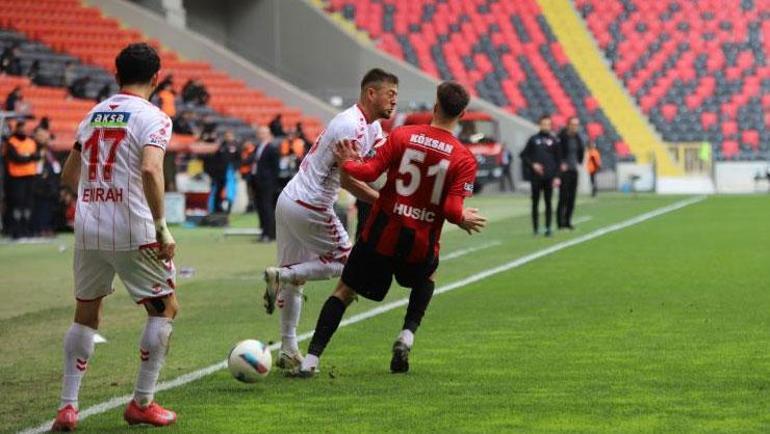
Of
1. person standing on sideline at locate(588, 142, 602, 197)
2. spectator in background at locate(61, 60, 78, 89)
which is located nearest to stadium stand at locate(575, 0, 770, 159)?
person standing on sideline at locate(588, 142, 602, 197)

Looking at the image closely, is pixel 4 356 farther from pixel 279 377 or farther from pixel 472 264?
pixel 472 264

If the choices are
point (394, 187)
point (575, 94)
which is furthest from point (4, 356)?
point (575, 94)

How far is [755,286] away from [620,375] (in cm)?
720

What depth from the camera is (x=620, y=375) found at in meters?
10.9

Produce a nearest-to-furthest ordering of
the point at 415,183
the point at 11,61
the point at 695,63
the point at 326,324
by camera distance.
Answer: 1. the point at 415,183
2. the point at 326,324
3. the point at 11,61
4. the point at 695,63

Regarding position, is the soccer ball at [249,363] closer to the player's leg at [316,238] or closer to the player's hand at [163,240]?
the player's leg at [316,238]

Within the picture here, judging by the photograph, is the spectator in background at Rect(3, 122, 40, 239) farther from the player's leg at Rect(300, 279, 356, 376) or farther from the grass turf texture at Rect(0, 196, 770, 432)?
the player's leg at Rect(300, 279, 356, 376)

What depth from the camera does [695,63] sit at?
2251 inches

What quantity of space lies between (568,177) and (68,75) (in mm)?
16279

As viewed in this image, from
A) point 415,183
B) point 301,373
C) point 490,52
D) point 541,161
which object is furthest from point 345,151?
point 490,52

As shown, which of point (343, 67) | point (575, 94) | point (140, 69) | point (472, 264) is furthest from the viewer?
point (575, 94)

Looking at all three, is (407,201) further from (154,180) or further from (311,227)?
(154,180)

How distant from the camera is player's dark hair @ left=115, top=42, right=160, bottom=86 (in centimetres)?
880

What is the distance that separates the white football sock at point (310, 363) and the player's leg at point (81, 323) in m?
2.19
